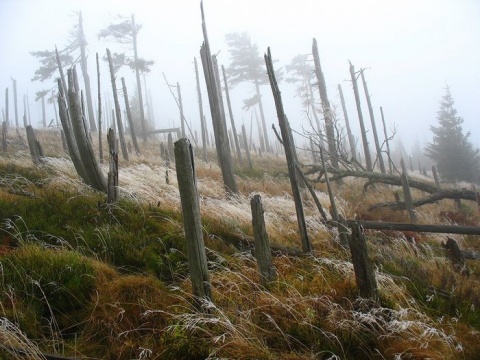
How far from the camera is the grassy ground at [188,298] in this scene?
8.27ft

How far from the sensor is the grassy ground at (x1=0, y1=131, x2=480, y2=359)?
2521 millimetres

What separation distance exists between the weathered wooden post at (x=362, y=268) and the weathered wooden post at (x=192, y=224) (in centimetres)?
153

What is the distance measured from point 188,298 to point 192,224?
84cm

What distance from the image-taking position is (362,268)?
2992mm

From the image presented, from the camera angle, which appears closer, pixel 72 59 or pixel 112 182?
pixel 112 182

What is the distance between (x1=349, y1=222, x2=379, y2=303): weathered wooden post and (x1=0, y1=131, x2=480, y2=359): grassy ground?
0.46 feet

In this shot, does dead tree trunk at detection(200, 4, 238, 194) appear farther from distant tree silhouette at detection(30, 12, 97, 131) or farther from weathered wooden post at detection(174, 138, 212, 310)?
distant tree silhouette at detection(30, 12, 97, 131)

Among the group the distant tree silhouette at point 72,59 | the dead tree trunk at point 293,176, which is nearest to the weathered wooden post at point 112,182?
the dead tree trunk at point 293,176

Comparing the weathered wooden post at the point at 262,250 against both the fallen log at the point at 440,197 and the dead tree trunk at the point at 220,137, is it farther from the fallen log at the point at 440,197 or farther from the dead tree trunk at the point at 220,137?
the fallen log at the point at 440,197

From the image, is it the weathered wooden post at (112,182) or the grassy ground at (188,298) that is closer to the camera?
the grassy ground at (188,298)

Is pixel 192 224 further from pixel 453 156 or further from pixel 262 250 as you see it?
pixel 453 156

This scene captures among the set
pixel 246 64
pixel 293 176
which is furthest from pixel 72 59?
pixel 293 176

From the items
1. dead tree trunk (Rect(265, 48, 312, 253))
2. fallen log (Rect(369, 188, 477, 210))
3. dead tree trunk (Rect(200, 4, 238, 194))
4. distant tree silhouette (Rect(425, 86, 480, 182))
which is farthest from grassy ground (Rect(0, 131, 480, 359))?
distant tree silhouette (Rect(425, 86, 480, 182))

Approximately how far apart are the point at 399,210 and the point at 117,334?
9357 mm
